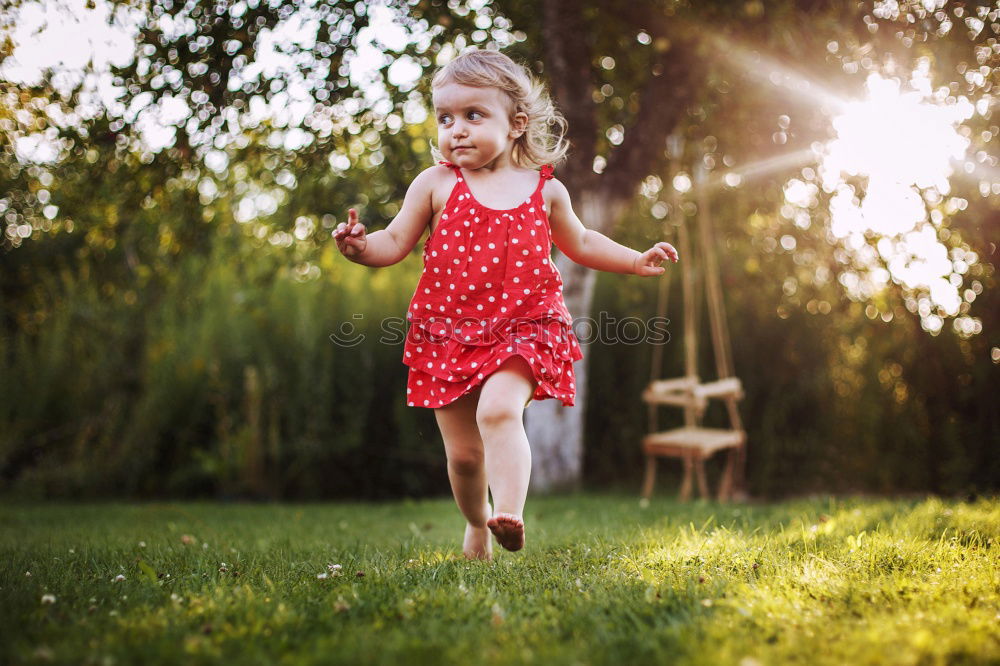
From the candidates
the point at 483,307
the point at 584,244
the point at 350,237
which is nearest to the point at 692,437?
the point at 584,244

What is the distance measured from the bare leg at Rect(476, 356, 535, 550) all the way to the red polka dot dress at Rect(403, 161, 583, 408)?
0.16ft

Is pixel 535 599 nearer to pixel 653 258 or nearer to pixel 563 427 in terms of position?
pixel 653 258

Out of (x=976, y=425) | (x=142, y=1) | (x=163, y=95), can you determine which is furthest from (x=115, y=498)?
(x=976, y=425)

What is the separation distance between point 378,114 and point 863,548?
13.1 ft

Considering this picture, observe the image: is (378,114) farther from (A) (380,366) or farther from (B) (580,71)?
(A) (380,366)

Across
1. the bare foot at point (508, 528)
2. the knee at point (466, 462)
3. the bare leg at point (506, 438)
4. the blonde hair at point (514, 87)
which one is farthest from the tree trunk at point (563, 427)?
the bare foot at point (508, 528)

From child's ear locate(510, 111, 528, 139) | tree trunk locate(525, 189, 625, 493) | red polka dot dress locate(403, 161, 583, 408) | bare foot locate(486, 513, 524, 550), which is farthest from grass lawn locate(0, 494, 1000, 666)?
tree trunk locate(525, 189, 625, 493)

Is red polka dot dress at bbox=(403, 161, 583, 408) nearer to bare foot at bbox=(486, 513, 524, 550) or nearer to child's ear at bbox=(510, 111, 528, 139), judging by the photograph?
child's ear at bbox=(510, 111, 528, 139)

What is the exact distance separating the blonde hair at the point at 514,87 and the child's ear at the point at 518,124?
1 centimetres

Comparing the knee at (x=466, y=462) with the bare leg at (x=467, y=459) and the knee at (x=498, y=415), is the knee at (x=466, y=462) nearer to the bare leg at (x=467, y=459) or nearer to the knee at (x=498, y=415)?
the bare leg at (x=467, y=459)

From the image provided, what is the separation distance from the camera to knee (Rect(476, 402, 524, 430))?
7.86 feet

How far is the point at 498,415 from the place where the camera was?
2395mm

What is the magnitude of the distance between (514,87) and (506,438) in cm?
120

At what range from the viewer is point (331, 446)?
22.6 ft
